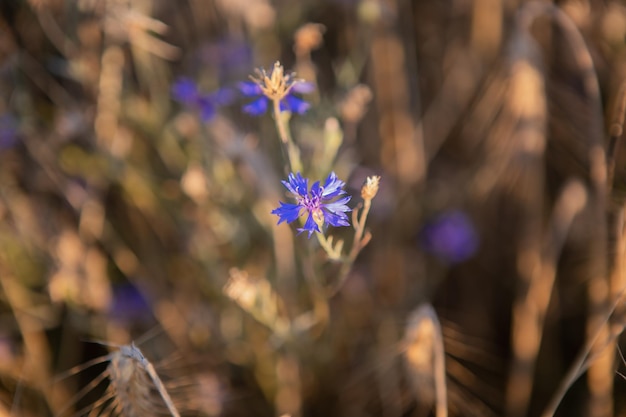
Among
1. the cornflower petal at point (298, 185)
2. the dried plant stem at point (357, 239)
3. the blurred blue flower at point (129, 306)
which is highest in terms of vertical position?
the blurred blue flower at point (129, 306)

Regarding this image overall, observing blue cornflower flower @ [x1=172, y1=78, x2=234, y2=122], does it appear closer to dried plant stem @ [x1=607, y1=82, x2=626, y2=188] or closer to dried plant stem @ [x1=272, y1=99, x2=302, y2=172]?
dried plant stem @ [x1=272, y1=99, x2=302, y2=172]

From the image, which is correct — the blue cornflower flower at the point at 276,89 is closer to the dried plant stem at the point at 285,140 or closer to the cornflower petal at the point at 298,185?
the dried plant stem at the point at 285,140

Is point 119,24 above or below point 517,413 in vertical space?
above

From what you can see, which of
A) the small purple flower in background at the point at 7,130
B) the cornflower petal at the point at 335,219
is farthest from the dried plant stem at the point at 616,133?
the small purple flower in background at the point at 7,130

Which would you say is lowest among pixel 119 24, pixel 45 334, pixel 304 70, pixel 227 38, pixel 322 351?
pixel 322 351

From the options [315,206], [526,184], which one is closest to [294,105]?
[315,206]

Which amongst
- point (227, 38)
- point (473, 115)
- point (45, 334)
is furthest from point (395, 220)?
point (45, 334)

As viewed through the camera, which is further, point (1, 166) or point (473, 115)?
point (473, 115)

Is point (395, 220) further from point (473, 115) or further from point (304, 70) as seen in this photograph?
point (304, 70)
